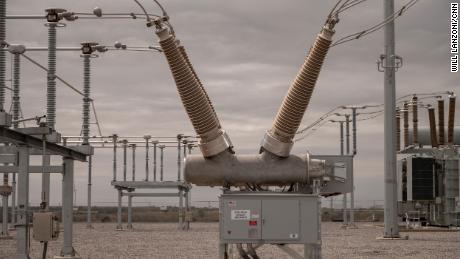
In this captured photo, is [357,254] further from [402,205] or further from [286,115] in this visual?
[402,205]

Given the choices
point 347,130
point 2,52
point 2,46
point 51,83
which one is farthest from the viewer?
point 347,130

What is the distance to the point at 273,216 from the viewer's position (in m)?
12.4

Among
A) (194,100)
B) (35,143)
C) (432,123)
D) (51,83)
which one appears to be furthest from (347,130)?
(194,100)

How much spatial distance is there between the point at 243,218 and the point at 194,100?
6.77 ft

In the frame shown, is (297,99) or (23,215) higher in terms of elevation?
(297,99)

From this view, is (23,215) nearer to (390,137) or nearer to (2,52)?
(2,52)

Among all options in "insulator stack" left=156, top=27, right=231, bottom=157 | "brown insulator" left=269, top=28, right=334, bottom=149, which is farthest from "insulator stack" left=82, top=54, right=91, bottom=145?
"brown insulator" left=269, top=28, right=334, bottom=149

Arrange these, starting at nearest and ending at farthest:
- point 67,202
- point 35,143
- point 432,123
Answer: point 35,143, point 67,202, point 432,123

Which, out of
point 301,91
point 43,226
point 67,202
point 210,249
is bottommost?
point 210,249

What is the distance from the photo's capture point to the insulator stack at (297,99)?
1233 cm

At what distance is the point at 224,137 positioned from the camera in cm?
1280

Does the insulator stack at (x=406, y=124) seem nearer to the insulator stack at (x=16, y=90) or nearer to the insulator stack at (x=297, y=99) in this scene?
the insulator stack at (x=16, y=90)

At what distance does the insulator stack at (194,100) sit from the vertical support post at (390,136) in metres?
16.5

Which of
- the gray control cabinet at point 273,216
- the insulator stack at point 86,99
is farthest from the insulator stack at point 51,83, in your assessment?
the gray control cabinet at point 273,216
